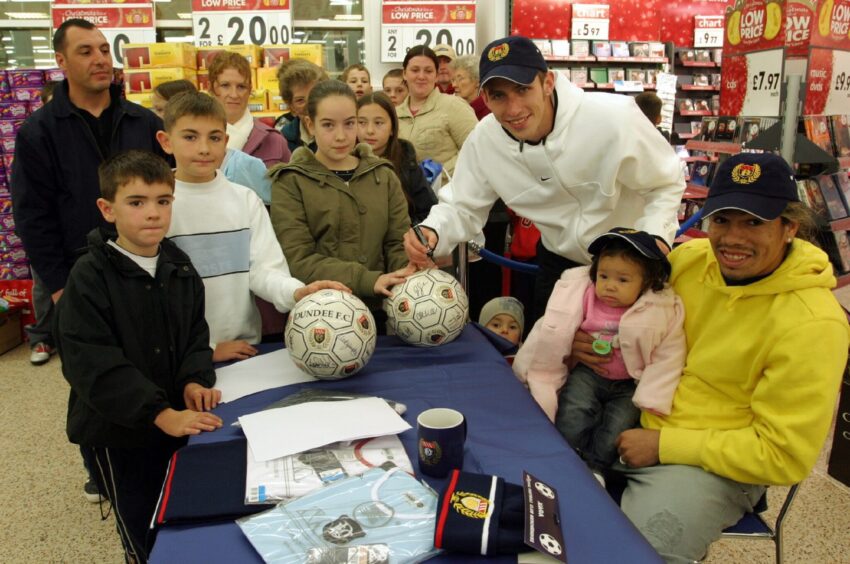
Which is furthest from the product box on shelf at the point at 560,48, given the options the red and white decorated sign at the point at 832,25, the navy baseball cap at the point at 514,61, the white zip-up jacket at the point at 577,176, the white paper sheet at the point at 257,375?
the white paper sheet at the point at 257,375

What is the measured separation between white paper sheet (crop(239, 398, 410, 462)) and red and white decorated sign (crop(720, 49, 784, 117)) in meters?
3.33

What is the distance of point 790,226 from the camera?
1.50 meters

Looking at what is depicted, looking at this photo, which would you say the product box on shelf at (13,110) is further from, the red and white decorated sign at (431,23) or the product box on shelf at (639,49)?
the product box on shelf at (639,49)

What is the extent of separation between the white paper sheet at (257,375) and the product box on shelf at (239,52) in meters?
4.22

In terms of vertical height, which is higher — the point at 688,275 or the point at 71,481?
the point at 688,275

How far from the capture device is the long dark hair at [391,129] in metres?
2.95

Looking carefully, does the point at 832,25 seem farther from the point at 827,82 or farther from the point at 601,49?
the point at 601,49

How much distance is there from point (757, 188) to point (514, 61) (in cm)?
81

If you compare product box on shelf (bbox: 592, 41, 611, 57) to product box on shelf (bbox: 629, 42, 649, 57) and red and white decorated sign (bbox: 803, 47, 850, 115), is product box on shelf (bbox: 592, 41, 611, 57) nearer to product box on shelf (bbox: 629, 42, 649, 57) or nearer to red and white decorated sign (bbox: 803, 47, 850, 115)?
product box on shelf (bbox: 629, 42, 649, 57)

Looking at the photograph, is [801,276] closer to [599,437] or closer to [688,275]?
[688,275]

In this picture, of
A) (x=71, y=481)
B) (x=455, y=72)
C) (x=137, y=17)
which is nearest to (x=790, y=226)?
(x=71, y=481)

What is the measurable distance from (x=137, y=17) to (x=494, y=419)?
659 cm

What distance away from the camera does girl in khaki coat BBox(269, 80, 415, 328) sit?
2178 millimetres

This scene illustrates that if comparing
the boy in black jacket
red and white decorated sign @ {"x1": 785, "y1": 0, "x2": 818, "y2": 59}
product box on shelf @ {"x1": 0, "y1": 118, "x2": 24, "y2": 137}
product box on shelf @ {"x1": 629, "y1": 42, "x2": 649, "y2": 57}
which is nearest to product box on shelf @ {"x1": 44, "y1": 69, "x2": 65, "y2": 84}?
product box on shelf @ {"x1": 0, "y1": 118, "x2": 24, "y2": 137}
